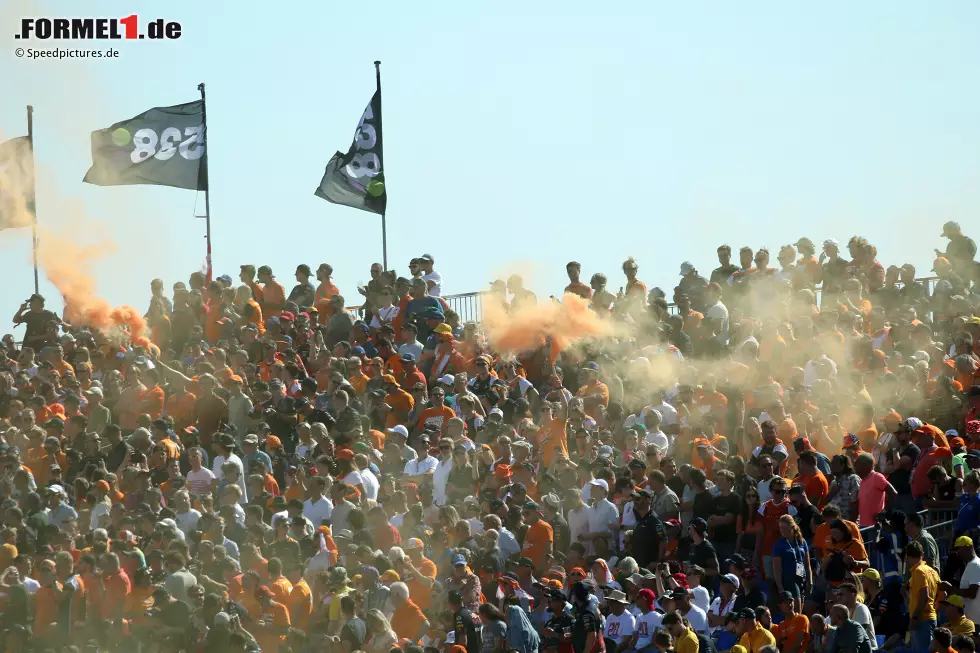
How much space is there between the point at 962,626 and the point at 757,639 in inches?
66.1

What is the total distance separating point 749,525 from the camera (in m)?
14.9

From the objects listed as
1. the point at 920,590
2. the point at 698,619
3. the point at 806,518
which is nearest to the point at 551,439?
the point at 806,518

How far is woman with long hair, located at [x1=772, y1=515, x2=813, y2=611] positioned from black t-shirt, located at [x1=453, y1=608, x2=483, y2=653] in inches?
105

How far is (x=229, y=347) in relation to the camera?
843 inches

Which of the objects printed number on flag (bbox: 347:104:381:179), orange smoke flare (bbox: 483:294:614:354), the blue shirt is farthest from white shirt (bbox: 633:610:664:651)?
printed number on flag (bbox: 347:104:381:179)

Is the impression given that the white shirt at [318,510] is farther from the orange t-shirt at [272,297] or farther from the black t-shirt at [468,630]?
the orange t-shirt at [272,297]

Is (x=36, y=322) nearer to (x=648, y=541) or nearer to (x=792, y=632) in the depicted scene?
(x=648, y=541)

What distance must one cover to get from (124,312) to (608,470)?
948 cm

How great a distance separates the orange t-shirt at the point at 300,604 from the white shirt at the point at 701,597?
345 cm

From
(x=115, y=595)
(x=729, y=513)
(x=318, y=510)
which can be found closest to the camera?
(x=729, y=513)

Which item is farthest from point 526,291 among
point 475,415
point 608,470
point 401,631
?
point 401,631

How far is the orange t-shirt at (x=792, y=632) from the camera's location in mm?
13469

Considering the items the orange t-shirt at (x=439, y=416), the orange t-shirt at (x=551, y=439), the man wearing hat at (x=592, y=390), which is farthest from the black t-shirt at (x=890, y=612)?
the orange t-shirt at (x=439, y=416)

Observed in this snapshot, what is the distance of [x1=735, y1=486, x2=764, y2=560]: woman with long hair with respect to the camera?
1477 centimetres
